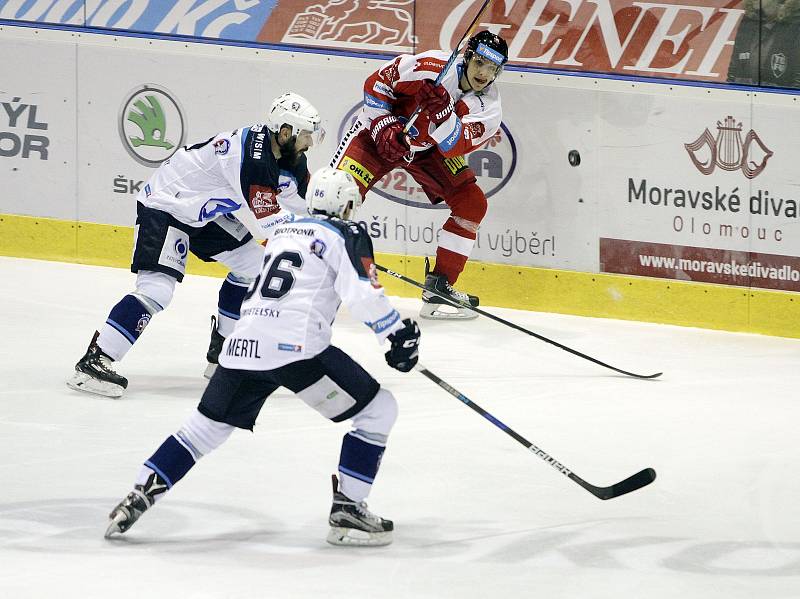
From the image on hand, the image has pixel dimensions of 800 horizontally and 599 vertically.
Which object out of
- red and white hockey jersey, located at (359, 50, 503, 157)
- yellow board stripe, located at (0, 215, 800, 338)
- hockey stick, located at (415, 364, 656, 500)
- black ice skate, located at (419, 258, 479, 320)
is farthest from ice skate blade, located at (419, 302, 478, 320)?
hockey stick, located at (415, 364, 656, 500)

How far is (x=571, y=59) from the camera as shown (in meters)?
7.03

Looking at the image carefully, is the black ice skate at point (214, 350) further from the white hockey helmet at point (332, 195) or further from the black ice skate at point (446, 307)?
the white hockey helmet at point (332, 195)

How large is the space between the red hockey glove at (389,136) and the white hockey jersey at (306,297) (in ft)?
8.66

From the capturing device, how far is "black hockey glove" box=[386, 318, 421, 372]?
4.00 meters

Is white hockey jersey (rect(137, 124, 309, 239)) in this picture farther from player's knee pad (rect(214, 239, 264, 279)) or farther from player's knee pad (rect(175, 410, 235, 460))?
player's knee pad (rect(175, 410, 235, 460))

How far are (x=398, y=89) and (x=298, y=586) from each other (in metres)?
3.43

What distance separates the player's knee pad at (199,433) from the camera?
405cm

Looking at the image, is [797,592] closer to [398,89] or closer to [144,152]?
[398,89]

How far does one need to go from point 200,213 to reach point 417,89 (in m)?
1.46

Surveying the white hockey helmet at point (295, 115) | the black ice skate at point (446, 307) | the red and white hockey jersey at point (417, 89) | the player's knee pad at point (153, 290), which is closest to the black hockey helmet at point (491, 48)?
the red and white hockey jersey at point (417, 89)

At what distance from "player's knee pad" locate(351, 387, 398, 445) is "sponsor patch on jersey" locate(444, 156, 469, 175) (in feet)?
9.80

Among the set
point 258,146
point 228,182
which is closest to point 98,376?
point 228,182

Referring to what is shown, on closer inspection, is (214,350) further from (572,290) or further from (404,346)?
(404,346)

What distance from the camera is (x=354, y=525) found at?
4086mm
